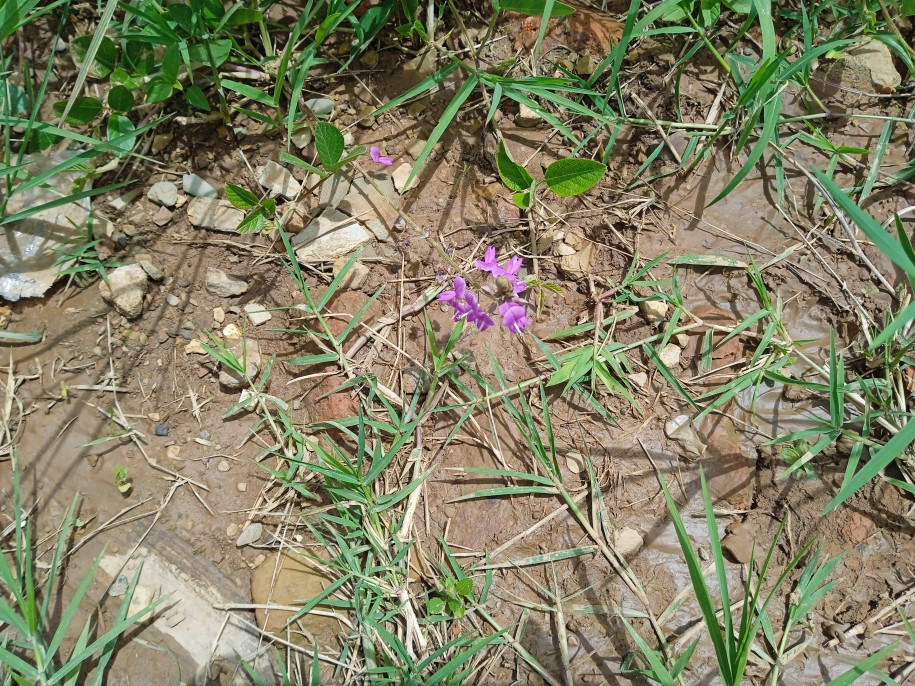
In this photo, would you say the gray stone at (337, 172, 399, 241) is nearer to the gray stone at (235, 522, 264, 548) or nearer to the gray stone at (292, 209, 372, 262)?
the gray stone at (292, 209, 372, 262)

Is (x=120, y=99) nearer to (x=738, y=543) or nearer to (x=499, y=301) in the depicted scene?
(x=499, y=301)

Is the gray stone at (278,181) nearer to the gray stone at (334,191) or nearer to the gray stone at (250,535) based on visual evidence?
the gray stone at (334,191)

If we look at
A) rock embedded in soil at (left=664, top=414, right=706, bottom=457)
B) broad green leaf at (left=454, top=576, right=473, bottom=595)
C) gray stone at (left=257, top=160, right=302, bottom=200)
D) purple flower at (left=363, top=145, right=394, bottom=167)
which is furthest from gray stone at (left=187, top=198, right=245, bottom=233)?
rock embedded in soil at (left=664, top=414, right=706, bottom=457)

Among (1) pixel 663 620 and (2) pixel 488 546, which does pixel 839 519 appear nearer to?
(1) pixel 663 620

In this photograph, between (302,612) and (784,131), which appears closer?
(302,612)

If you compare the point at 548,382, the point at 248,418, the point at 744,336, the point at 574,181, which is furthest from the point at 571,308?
the point at 248,418

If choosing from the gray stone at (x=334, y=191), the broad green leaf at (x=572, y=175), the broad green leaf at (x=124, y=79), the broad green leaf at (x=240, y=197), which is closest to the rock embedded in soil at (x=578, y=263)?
the broad green leaf at (x=572, y=175)
